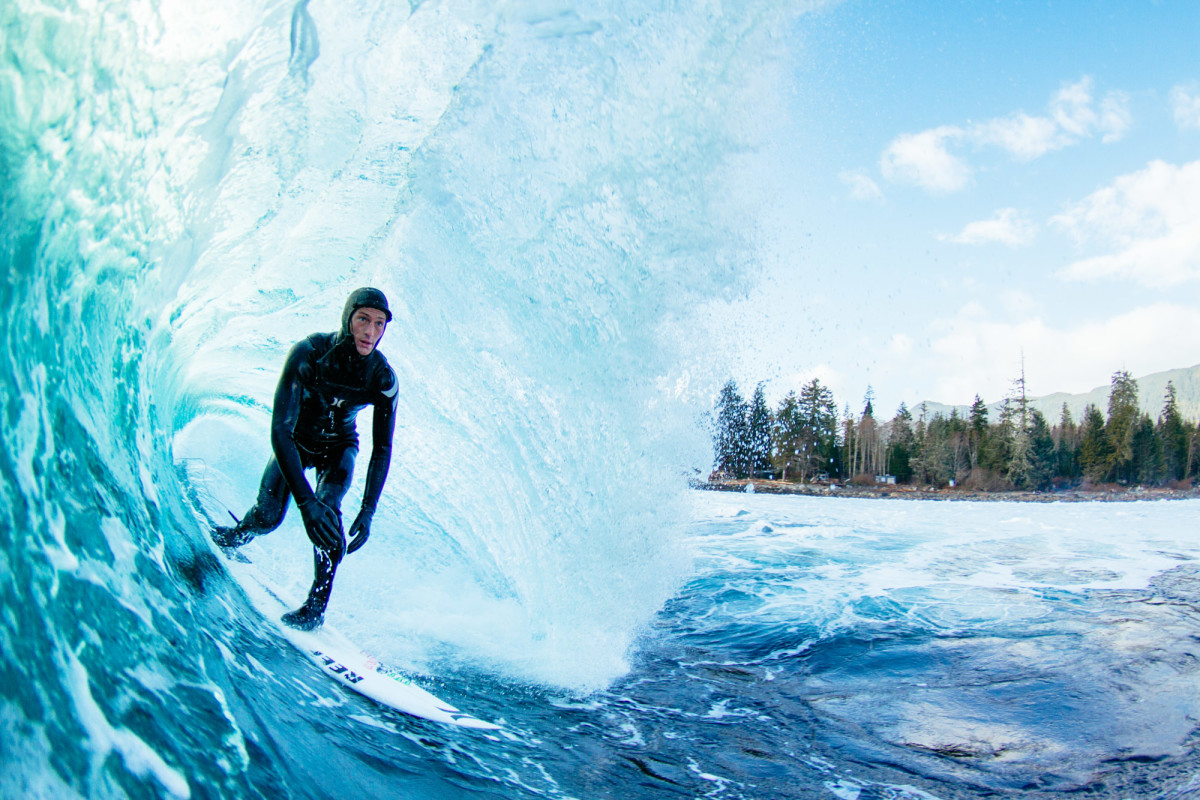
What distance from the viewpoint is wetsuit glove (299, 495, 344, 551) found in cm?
340

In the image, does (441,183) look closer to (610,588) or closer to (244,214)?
(244,214)

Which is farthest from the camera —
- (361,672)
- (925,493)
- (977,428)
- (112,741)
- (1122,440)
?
(977,428)

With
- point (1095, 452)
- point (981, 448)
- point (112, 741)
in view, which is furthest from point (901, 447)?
point (112, 741)

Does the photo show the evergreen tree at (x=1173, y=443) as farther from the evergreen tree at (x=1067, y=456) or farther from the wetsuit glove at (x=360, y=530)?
the wetsuit glove at (x=360, y=530)

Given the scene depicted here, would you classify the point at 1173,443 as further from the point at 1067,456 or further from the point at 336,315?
the point at 336,315

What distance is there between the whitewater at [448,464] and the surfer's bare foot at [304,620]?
14 cm

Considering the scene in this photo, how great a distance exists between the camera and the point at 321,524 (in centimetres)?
346

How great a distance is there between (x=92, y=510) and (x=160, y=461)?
1.93 meters

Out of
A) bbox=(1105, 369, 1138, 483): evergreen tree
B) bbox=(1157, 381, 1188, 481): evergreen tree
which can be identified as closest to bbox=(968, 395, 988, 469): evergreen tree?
bbox=(1105, 369, 1138, 483): evergreen tree

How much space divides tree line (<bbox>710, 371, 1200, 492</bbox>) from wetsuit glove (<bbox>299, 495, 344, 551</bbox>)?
4882 cm

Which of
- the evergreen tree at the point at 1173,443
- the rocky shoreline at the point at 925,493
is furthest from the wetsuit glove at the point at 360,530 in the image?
the evergreen tree at the point at 1173,443

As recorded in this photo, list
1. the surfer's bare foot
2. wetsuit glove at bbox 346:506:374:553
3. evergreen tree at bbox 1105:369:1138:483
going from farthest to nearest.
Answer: evergreen tree at bbox 1105:369:1138:483 → the surfer's bare foot → wetsuit glove at bbox 346:506:374:553

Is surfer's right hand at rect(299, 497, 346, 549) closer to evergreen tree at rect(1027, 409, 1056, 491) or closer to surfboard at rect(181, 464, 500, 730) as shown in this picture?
surfboard at rect(181, 464, 500, 730)

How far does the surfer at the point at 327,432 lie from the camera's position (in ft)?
11.3
